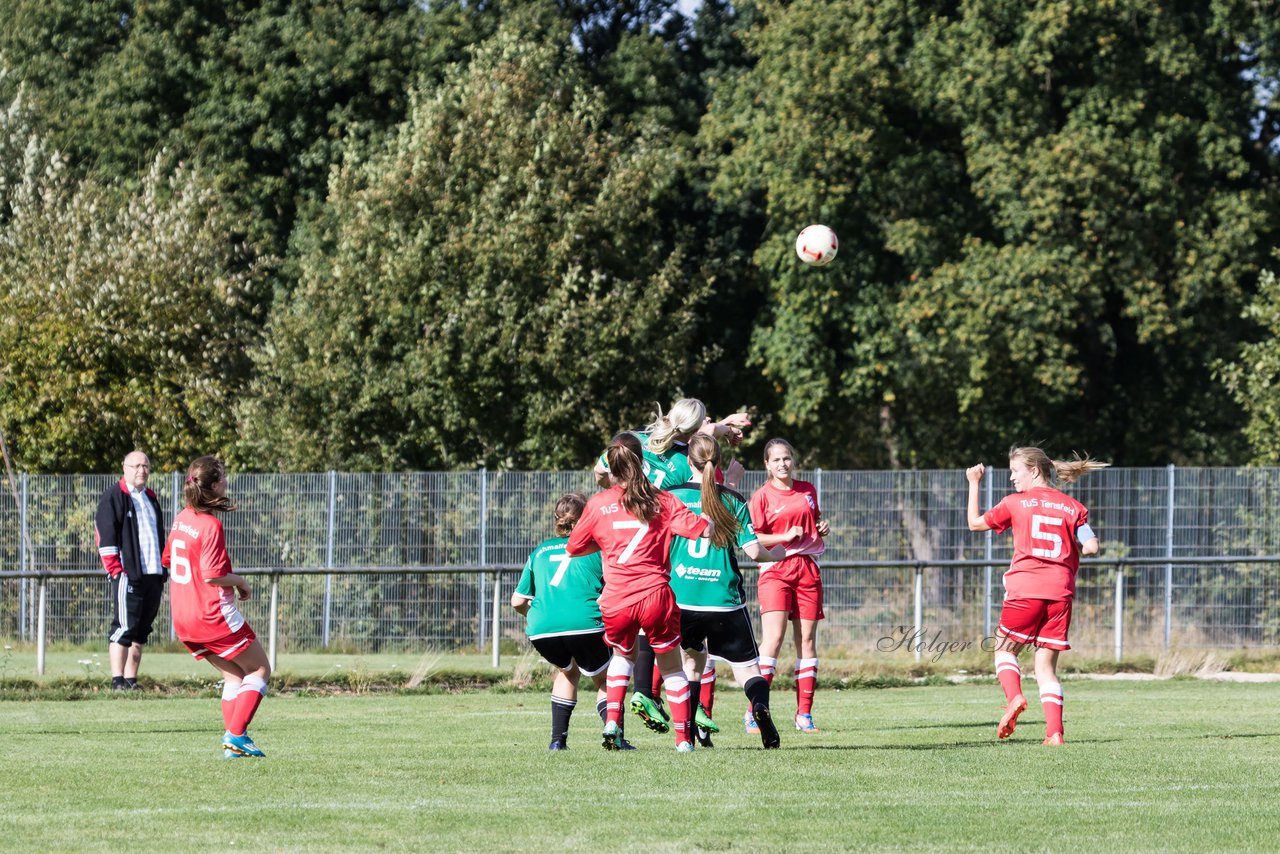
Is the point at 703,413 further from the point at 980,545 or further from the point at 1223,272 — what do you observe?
the point at 1223,272

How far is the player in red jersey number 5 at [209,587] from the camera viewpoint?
957cm

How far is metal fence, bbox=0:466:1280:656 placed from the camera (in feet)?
69.5

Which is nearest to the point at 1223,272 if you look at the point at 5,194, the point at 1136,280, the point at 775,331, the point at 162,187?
the point at 1136,280

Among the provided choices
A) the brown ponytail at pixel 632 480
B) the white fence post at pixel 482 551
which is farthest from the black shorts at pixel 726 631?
the white fence post at pixel 482 551

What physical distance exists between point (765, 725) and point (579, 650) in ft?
3.79

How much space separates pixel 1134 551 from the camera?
21.4m

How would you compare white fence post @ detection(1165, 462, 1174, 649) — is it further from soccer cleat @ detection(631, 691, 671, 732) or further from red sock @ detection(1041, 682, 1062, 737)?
soccer cleat @ detection(631, 691, 671, 732)

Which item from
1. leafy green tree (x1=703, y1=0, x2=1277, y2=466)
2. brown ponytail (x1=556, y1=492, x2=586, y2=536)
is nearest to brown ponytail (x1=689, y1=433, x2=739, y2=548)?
brown ponytail (x1=556, y1=492, x2=586, y2=536)

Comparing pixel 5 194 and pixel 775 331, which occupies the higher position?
pixel 5 194

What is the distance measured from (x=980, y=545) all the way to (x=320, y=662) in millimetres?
8064

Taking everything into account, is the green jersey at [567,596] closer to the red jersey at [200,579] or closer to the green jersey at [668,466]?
the green jersey at [668,466]

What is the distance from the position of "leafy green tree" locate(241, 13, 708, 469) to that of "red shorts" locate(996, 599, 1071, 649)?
17.0 m

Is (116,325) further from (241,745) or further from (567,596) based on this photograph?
(567,596)

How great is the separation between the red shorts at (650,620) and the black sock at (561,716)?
727 millimetres
